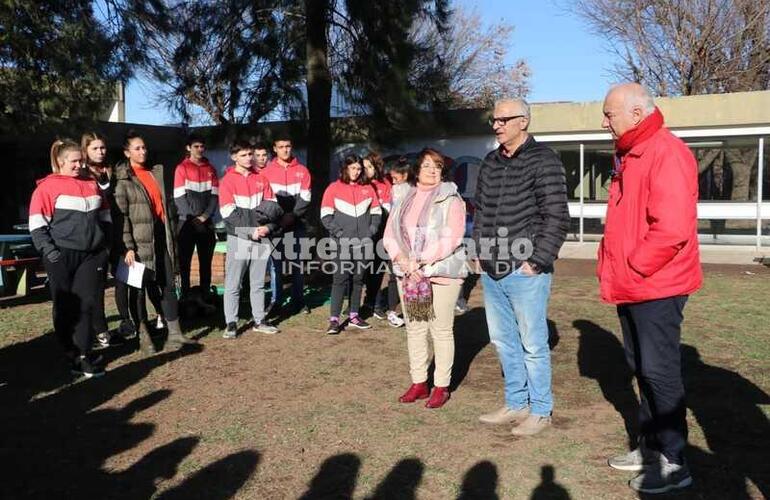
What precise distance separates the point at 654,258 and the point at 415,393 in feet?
7.21

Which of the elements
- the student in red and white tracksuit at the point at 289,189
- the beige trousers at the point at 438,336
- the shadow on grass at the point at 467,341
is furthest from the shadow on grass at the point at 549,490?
the student in red and white tracksuit at the point at 289,189

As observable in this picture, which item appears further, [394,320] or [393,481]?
[394,320]

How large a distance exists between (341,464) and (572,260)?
10214mm

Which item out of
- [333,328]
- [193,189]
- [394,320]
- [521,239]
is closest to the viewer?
[521,239]

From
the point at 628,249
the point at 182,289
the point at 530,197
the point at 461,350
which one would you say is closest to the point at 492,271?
the point at 530,197

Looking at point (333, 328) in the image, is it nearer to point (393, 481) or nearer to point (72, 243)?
point (72, 243)

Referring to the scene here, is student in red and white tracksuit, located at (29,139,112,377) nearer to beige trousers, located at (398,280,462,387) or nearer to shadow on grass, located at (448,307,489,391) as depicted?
beige trousers, located at (398,280,462,387)

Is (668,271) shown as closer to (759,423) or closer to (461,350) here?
(759,423)

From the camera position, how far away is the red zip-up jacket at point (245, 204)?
7.17 meters

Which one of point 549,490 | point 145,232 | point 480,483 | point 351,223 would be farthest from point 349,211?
point 549,490

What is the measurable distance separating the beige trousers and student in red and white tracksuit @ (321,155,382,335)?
259 cm

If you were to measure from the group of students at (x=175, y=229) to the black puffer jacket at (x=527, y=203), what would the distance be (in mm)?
3267

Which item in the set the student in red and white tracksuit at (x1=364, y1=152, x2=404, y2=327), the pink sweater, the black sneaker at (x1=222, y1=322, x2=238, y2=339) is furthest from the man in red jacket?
the black sneaker at (x1=222, y1=322, x2=238, y2=339)

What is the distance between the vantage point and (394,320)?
778 centimetres
